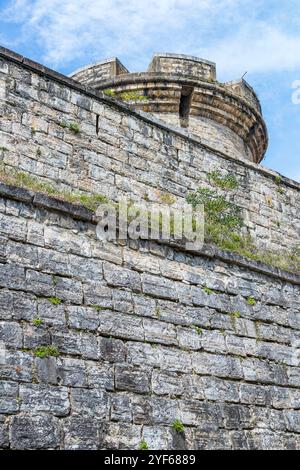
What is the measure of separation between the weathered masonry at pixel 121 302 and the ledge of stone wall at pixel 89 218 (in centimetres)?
1

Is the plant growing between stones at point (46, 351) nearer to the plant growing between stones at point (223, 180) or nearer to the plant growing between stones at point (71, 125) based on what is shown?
the plant growing between stones at point (71, 125)

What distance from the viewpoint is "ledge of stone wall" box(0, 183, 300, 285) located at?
6008 millimetres

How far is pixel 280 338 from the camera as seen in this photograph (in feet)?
24.2

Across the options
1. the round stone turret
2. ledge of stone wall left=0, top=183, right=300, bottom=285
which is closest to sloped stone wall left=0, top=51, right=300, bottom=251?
ledge of stone wall left=0, top=183, right=300, bottom=285

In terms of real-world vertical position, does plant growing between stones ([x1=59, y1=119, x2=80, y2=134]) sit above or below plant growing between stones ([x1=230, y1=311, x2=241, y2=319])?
above

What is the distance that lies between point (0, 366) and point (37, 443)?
64 cm

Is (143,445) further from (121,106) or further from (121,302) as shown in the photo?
(121,106)

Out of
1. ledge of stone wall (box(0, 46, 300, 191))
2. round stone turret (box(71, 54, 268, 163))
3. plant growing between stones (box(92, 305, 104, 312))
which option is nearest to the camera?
plant growing between stones (box(92, 305, 104, 312))

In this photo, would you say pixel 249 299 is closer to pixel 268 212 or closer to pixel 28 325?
→ pixel 268 212

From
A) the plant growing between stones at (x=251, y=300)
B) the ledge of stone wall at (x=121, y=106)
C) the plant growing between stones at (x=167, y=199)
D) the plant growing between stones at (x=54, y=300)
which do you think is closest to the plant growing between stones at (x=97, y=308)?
the plant growing between stones at (x=54, y=300)

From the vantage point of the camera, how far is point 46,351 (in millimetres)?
5410

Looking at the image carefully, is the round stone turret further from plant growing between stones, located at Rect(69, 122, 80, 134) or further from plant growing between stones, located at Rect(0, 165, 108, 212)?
plant growing between stones, located at Rect(0, 165, 108, 212)

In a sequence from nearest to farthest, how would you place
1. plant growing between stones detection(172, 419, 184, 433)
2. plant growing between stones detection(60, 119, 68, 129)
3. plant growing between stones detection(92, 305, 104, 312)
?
plant growing between stones detection(172, 419, 184, 433) < plant growing between stones detection(92, 305, 104, 312) < plant growing between stones detection(60, 119, 68, 129)

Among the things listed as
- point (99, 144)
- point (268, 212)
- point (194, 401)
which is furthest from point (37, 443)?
point (268, 212)
